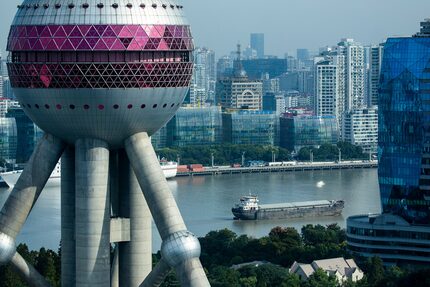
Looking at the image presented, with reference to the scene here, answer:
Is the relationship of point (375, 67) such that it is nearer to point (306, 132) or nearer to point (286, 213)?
point (306, 132)

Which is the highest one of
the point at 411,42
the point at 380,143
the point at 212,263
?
the point at 411,42

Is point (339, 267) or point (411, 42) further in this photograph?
point (411, 42)

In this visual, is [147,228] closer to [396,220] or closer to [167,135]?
[396,220]

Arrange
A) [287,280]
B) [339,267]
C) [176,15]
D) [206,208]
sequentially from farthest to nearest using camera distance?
[206,208]
[339,267]
[287,280]
[176,15]

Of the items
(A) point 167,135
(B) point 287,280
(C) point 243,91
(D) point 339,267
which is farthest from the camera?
(C) point 243,91

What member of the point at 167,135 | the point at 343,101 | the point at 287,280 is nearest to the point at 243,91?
the point at 343,101

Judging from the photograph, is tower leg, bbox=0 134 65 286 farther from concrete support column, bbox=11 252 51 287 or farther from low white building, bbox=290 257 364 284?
low white building, bbox=290 257 364 284
